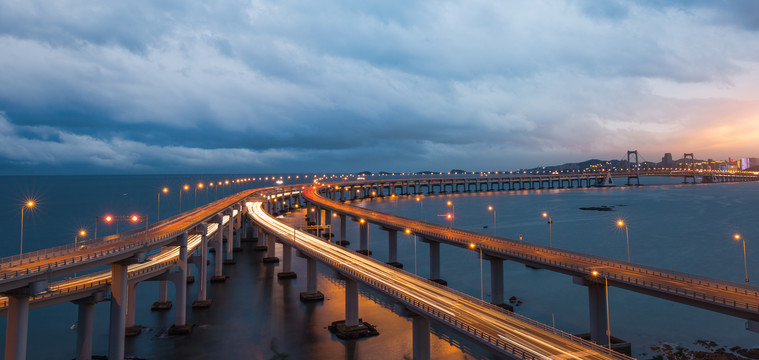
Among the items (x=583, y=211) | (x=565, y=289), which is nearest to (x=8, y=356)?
(x=565, y=289)

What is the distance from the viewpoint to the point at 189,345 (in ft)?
128

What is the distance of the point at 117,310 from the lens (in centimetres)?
3281

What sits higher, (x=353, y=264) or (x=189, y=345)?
(x=353, y=264)

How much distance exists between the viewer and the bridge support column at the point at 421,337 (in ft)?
97.5

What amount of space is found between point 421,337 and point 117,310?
23713mm

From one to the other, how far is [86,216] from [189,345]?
5123 inches

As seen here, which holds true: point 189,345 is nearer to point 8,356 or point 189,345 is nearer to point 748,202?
point 8,356

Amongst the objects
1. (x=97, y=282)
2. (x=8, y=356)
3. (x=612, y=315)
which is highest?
(x=97, y=282)

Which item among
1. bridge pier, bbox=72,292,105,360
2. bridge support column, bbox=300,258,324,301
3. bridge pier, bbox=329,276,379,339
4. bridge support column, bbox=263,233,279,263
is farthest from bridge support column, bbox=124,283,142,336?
bridge support column, bbox=263,233,279,263

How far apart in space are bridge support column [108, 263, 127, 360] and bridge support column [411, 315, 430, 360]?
23004mm

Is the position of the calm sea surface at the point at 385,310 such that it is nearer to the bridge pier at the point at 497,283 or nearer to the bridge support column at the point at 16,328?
the bridge pier at the point at 497,283

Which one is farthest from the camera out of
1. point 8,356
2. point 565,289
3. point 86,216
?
point 86,216

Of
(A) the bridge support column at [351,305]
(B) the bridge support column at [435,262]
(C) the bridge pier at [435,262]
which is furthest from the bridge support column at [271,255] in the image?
(A) the bridge support column at [351,305]

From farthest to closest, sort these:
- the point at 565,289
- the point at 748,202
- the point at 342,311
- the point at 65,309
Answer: the point at 748,202 → the point at 565,289 → the point at 65,309 → the point at 342,311
